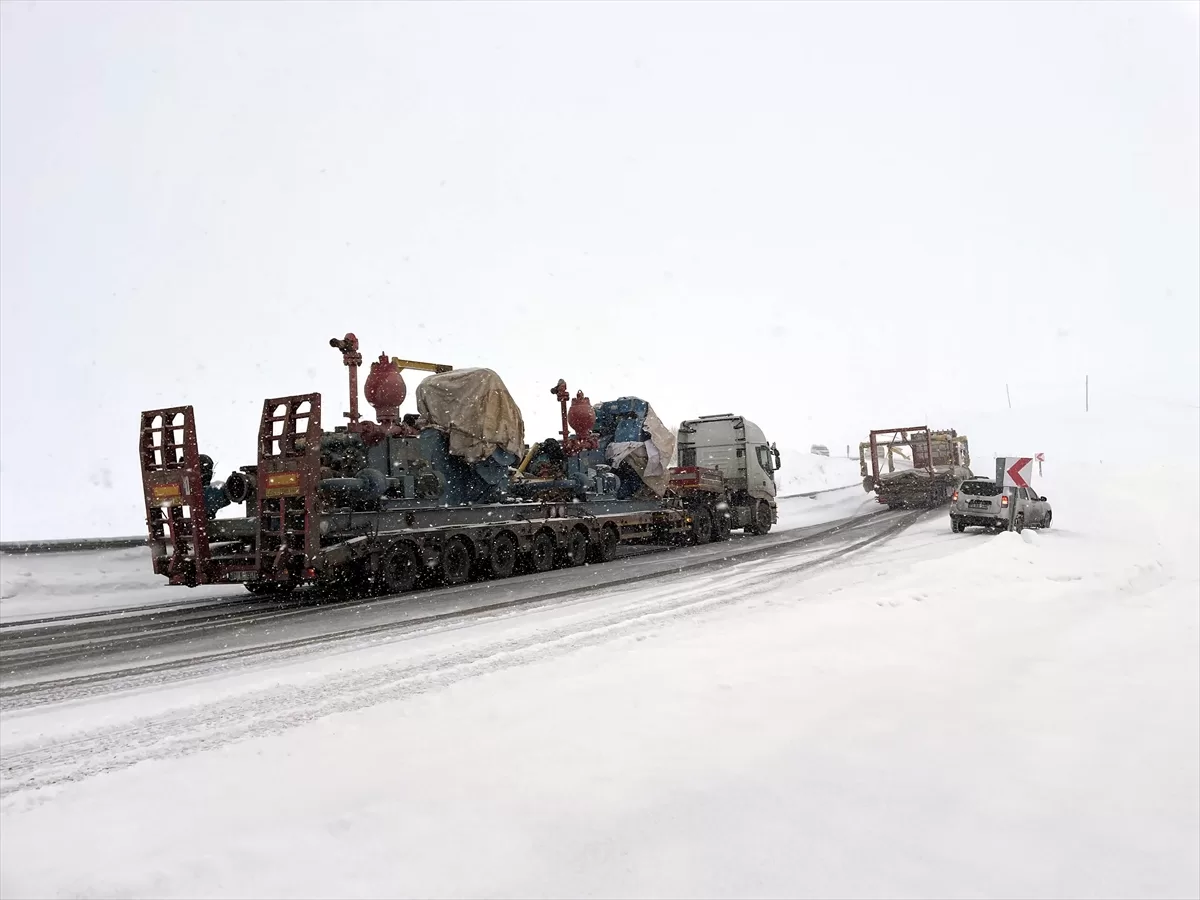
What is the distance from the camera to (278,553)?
11609 millimetres

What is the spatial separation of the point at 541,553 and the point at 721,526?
9.11 meters

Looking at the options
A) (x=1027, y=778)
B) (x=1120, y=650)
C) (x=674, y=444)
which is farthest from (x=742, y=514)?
(x=1027, y=778)

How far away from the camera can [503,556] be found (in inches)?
589

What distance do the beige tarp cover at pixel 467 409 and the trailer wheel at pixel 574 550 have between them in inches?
102

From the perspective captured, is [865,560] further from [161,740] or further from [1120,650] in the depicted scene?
[161,740]

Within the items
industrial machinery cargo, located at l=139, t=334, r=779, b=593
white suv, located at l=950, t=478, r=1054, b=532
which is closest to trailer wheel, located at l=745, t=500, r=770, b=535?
white suv, located at l=950, t=478, r=1054, b=532

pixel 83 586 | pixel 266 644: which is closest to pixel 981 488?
pixel 266 644

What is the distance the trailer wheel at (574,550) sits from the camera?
55.1ft

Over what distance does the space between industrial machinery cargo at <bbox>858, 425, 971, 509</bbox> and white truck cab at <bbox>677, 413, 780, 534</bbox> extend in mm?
9934

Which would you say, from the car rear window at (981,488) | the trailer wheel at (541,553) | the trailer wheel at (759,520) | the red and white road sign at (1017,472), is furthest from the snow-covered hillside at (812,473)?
the trailer wheel at (541,553)

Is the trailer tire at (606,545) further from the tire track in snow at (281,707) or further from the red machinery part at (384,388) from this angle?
the tire track in snow at (281,707)

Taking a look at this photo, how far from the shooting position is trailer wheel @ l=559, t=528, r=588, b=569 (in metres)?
16.8

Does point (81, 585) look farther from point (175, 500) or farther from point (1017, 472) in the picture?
point (1017, 472)

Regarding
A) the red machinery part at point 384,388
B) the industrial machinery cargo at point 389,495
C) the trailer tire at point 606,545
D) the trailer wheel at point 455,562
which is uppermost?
the red machinery part at point 384,388
